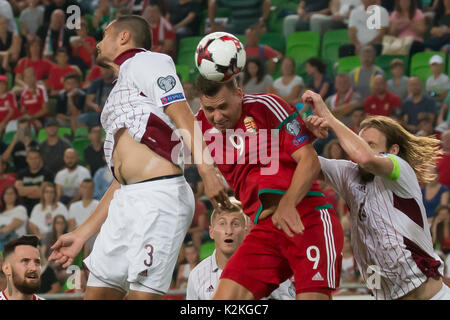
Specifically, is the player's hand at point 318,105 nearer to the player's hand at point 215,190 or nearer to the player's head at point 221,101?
the player's head at point 221,101

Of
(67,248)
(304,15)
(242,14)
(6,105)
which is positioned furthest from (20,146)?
(67,248)

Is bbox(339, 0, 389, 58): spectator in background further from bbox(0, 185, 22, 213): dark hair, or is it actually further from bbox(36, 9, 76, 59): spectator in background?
bbox(0, 185, 22, 213): dark hair

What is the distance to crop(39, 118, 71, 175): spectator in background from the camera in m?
9.95

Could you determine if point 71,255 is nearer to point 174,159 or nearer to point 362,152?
point 174,159

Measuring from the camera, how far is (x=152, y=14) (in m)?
11.7

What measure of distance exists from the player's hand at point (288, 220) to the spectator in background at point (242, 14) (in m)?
7.76

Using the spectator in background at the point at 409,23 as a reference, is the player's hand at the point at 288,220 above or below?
below

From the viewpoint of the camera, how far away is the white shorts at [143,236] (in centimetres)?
424

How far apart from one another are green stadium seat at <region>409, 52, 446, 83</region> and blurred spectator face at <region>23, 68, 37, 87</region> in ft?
17.5

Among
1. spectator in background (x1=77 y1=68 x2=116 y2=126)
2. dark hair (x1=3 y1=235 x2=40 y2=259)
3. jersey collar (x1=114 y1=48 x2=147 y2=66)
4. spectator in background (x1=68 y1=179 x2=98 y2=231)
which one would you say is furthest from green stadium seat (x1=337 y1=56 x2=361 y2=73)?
jersey collar (x1=114 y1=48 x2=147 y2=66)

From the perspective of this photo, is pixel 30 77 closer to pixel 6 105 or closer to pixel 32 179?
pixel 6 105

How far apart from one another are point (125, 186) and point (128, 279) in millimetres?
544

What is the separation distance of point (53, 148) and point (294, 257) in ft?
20.5

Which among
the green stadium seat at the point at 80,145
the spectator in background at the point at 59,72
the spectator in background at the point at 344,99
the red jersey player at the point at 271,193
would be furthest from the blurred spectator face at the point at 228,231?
the spectator in background at the point at 59,72
